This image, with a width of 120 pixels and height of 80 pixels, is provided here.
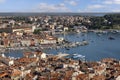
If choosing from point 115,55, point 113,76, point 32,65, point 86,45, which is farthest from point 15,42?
point 113,76

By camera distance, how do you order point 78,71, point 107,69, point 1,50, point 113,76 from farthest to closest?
point 1,50
point 107,69
point 78,71
point 113,76

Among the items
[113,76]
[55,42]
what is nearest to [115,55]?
[55,42]

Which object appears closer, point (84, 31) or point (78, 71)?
point (78, 71)

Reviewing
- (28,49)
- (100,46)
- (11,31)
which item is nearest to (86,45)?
(100,46)

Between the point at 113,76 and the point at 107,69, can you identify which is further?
the point at 107,69

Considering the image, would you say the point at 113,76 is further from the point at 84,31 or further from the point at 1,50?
the point at 84,31

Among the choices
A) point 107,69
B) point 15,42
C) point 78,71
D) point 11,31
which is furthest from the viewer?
point 11,31

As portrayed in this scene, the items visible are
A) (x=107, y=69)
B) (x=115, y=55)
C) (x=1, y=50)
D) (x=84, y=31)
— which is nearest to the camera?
(x=107, y=69)

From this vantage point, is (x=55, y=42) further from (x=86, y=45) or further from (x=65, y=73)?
(x=65, y=73)

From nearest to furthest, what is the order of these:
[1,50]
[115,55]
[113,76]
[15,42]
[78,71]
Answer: [113,76] → [78,71] → [115,55] → [1,50] → [15,42]
